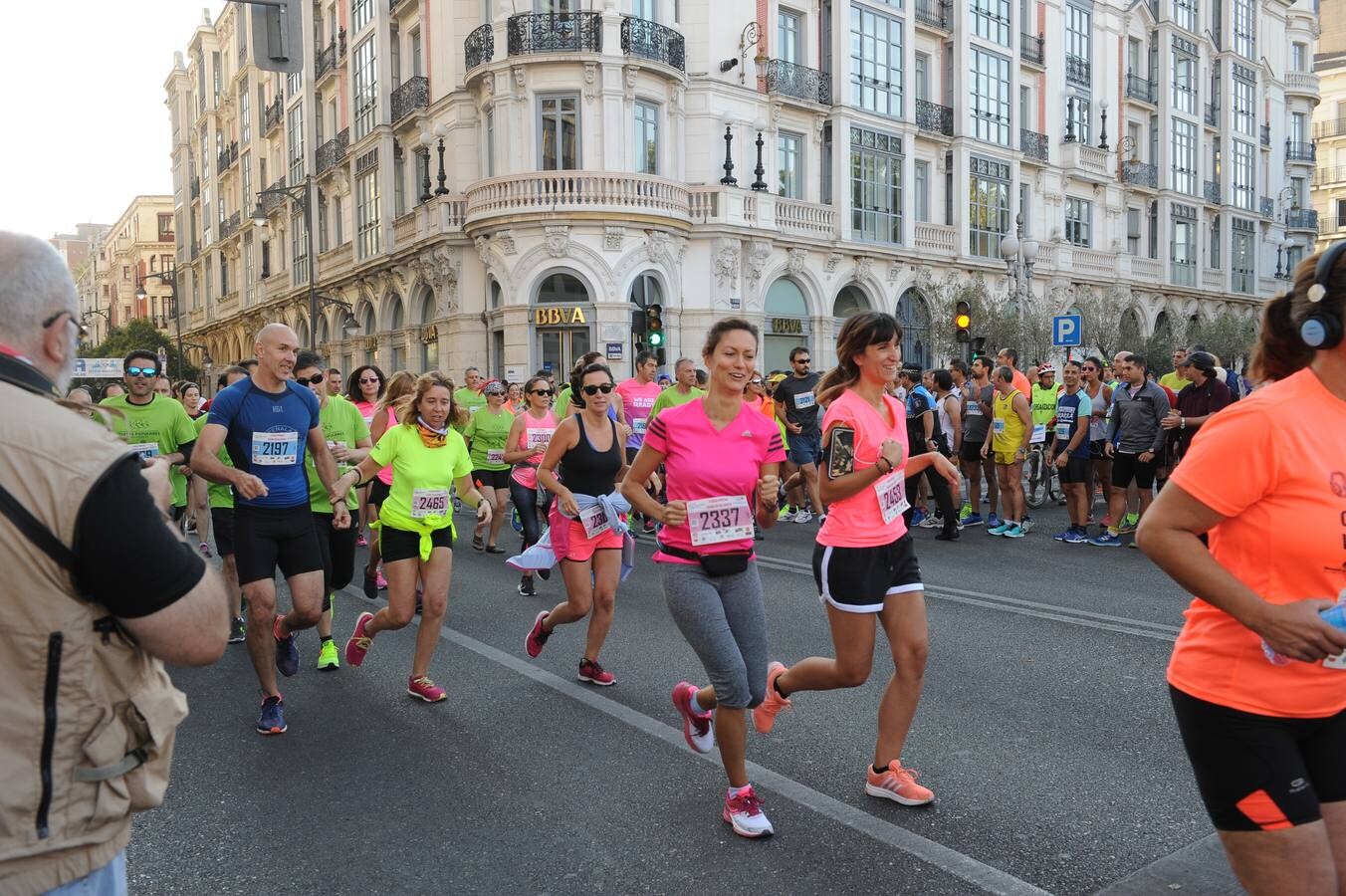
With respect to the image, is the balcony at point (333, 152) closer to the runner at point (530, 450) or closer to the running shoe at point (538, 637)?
the runner at point (530, 450)

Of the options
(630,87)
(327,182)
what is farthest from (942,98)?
(327,182)

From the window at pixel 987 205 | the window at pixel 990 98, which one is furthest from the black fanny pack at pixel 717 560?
the window at pixel 990 98

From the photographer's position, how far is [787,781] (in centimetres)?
456

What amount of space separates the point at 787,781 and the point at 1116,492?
8711 mm

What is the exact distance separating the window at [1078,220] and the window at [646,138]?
20.6m

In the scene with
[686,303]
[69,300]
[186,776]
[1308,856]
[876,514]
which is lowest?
[186,776]

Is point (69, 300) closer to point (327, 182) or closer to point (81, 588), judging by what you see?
point (81, 588)

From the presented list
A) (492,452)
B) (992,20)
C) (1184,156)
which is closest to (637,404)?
(492,452)

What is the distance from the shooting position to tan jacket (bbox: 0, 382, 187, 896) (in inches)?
68.1

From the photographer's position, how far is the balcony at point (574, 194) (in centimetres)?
2702

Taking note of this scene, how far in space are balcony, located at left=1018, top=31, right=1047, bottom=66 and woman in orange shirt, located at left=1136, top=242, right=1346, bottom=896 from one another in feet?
134

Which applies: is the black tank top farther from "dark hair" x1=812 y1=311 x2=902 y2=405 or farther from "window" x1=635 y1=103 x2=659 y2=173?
"window" x1=635 y1=103 x2=659 y2=173

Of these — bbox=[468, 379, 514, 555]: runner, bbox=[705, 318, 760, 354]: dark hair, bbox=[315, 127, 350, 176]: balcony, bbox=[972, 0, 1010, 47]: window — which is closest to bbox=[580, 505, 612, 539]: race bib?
bbox=[705, 318, 760, 354]: dark hair

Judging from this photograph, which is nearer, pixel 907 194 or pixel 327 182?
pixel 907 194
